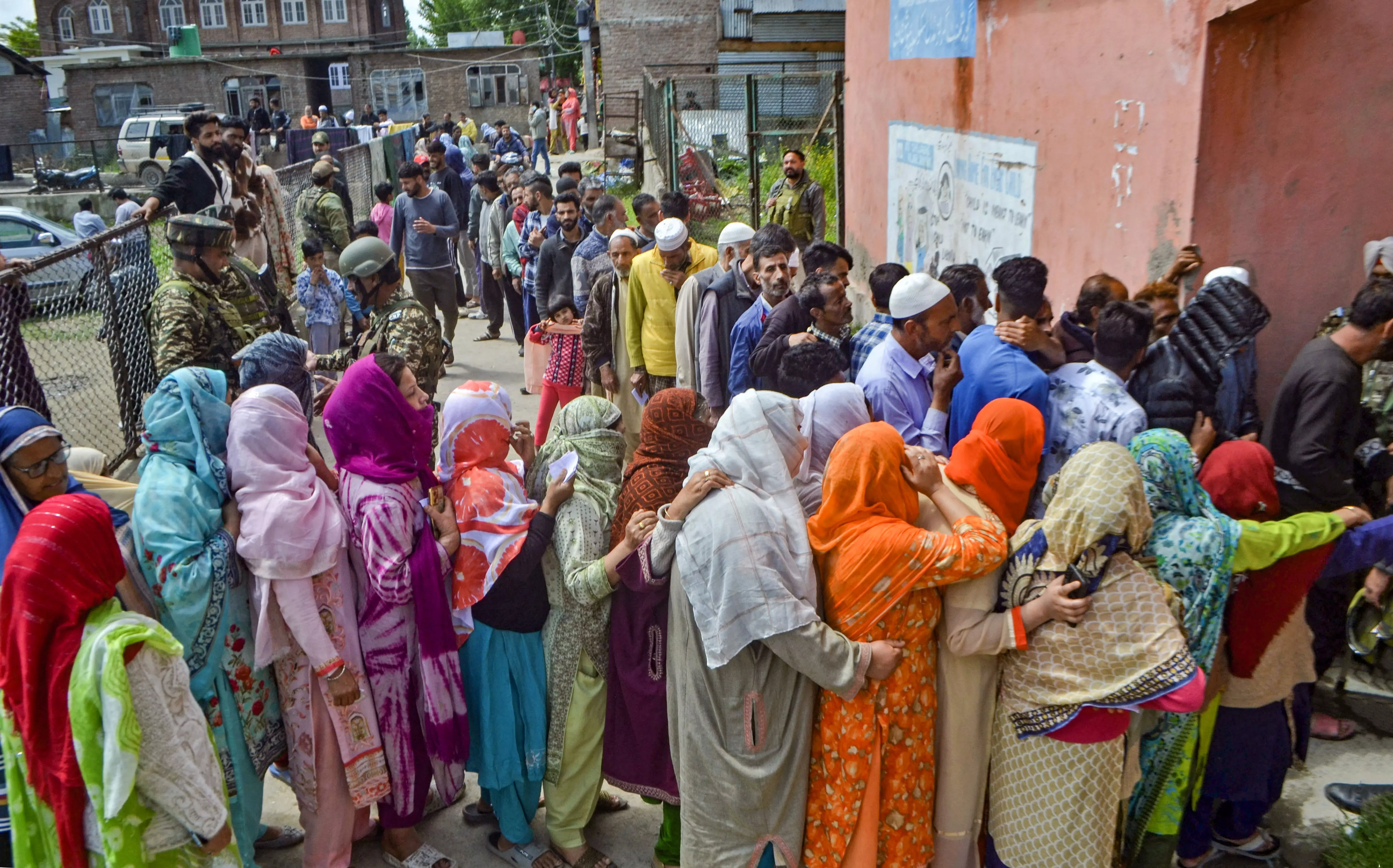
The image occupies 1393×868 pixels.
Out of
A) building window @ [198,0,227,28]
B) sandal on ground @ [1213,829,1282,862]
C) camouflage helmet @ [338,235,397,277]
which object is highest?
building window @ [198,0,227,28]

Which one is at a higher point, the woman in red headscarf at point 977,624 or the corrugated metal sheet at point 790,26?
the corrugated metal sheet at point 790,26

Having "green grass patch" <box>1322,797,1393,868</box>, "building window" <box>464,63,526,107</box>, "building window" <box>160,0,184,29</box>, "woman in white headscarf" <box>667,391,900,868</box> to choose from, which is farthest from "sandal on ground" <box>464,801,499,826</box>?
"building window" <box>160,0,184,29</box>

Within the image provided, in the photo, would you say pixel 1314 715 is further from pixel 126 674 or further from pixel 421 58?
pixel 421 58

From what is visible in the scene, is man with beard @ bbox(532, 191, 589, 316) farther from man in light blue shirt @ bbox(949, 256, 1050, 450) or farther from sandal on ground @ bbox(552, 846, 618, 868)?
sandal on ground @ bbox(552, 846, 618, 868)

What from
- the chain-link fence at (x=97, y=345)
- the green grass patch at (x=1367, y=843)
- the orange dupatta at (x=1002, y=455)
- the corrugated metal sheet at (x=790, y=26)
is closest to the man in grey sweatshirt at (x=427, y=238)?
the chain-link fence at (x=97, y=345)

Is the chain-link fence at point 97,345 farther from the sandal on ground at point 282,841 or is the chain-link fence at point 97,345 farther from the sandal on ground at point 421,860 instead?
the sandal on ground at point 421,860

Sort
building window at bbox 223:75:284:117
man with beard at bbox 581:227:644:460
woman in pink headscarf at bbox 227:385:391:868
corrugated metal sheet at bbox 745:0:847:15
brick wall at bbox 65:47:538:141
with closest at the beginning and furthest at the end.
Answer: woman in pink headscarf at bbox 227:385:391:868 → man with beard at bbox 581:227:644:460 → corrugated metal sheet at bbox 745:0:847:15 → brick wall at bbox 65:47:538:141 → building window at bbox 223:75:284:117

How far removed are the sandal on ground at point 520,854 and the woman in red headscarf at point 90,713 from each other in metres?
1.09

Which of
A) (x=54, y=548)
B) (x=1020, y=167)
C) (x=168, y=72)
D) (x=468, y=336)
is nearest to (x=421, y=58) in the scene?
(x=168, y=72)

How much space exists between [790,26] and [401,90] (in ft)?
114

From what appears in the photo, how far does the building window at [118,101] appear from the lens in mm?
46625

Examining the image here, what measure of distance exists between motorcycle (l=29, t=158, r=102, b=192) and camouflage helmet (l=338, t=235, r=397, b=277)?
25.2 m

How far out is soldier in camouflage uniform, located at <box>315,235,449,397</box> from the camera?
5.12m

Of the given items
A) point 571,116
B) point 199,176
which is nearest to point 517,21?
point 571,116
